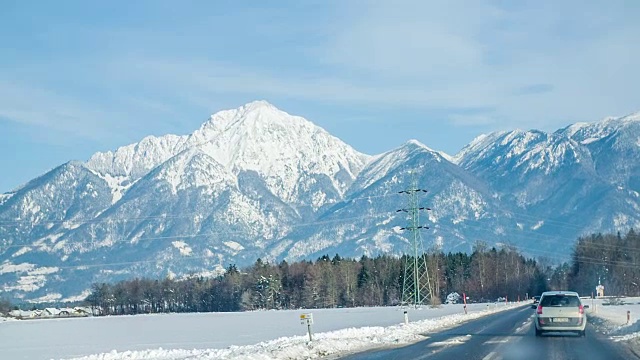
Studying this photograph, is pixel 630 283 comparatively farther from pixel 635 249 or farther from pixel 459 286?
pixel 459 286

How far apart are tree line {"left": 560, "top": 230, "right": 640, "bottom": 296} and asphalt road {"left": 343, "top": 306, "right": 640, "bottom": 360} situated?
129 meters

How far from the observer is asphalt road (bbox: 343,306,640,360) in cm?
2912

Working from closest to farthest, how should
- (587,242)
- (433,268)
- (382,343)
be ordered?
(382,343) < (433,268) < (587,242)

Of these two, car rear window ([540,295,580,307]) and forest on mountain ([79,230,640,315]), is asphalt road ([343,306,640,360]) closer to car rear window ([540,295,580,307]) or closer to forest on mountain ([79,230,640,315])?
car rear window ([540,295,580,307])

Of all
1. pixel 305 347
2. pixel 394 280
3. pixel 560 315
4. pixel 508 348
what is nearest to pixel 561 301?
pixel 560 315

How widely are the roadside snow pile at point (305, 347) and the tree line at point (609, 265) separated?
126 m

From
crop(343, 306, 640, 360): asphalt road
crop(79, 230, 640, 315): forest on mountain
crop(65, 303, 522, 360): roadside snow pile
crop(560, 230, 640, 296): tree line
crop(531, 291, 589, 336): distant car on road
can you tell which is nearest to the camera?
crop(343, 306, 640, 360): asphalt road

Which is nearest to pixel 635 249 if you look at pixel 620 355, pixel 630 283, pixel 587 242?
pixel 630 283

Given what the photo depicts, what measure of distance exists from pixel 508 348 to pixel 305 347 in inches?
295

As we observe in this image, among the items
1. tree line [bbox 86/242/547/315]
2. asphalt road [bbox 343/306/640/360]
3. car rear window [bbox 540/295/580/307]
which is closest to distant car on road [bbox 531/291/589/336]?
car rear window [bbox 540/295/580/307]

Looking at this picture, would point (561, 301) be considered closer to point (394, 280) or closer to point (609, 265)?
point (394, 280)

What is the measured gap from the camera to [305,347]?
1298 inches

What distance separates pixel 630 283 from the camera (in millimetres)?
165375

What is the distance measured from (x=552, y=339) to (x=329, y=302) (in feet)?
425
